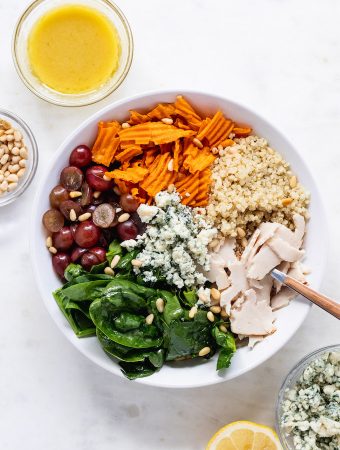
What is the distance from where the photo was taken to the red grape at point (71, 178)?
2.56 meters

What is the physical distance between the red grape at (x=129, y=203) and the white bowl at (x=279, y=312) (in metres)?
0.28

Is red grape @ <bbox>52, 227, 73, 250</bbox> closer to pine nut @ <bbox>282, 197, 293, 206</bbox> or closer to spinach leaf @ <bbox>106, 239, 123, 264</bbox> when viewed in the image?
spinach leaf @ <bbox>106, 239, 123, 264</bbox>

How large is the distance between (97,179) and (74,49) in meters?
0.63

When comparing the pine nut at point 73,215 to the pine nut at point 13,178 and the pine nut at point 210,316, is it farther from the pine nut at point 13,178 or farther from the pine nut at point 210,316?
the pine nut at point 210,316

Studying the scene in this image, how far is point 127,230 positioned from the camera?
2543 millimetres

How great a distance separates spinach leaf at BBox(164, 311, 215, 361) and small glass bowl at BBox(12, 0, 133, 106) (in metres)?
1.00

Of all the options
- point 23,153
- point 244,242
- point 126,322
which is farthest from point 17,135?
point 244,242

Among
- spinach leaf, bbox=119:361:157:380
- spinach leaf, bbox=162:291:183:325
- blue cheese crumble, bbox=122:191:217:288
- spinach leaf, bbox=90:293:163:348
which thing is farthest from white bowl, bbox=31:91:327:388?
blue cheese crumble, bbox=122:191:217:288

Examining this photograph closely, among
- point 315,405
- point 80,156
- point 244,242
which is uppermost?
point 80,156

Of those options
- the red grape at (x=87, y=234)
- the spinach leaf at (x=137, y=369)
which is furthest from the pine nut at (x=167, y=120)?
the spinach leaf at (x=137, y=369)

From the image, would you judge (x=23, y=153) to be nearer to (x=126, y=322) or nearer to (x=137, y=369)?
(x=126, y=322)

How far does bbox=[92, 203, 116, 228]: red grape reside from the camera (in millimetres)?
2555

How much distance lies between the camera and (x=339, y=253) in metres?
2.82

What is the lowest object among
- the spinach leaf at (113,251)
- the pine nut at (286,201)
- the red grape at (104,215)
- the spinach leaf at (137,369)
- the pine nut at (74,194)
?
the spinach leaf at (137,369)
